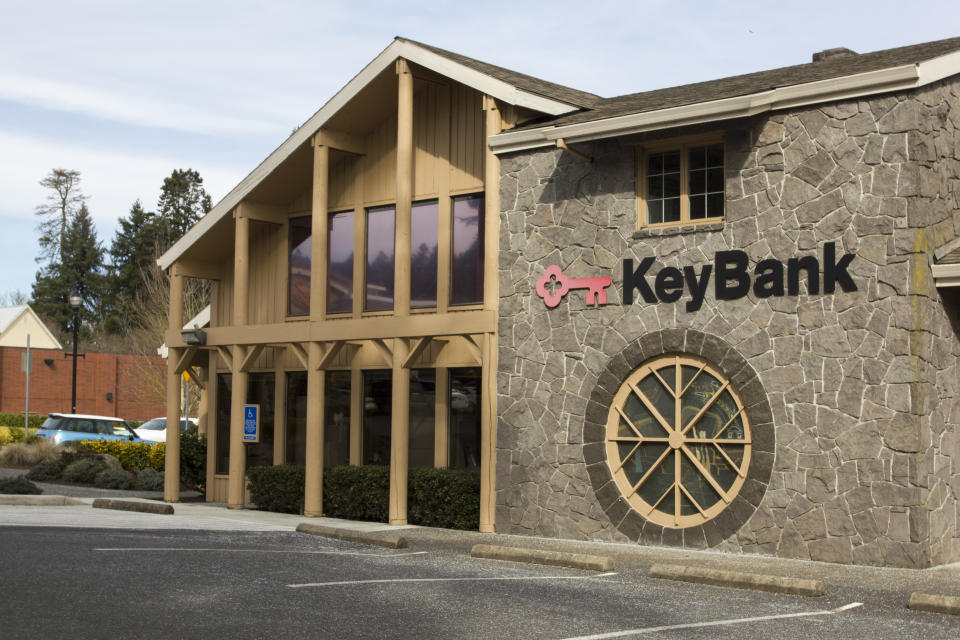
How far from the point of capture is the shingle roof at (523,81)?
17.1 metres

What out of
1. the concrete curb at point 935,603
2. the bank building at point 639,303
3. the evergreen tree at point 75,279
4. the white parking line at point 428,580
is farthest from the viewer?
the evergreen tree at point 75,279

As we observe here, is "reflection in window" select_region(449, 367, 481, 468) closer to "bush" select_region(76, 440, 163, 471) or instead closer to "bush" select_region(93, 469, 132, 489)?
"bush" select_region(93, 469, 132, 489)

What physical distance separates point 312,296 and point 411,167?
3028 millimetres

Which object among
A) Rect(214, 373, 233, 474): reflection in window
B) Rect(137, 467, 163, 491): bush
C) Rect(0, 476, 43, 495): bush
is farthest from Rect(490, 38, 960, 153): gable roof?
Rect(137, 467, 163, 491): bush

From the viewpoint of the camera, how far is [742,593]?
35.4ft

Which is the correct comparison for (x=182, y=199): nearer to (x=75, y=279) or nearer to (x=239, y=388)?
(x=75, y=279)

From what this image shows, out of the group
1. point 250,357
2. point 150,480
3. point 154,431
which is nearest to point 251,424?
point 250,357

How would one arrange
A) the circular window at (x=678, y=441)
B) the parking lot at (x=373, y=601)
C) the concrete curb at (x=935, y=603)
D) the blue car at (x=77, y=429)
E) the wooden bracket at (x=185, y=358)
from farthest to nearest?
1. the blue car at (x=77, y=429)
2. the wooden bracket at (x=185, y=358)
3. the circular window at (x=678, y=441)
4. the concrete curb at (x=935, y=603)
5. the parking lot at (x=373, y=601)

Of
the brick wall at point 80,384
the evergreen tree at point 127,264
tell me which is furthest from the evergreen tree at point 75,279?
the brick wall at point 80,384

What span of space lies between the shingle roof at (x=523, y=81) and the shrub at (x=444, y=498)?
620 centimetres

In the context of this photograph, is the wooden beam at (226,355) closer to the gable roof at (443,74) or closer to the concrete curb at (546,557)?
the gable roof at (443,74)

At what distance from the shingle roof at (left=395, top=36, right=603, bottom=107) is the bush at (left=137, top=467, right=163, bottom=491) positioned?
43.0 feet

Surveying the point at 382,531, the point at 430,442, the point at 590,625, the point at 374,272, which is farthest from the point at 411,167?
the point at 590,625

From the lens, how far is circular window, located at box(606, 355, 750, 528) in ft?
46.8
